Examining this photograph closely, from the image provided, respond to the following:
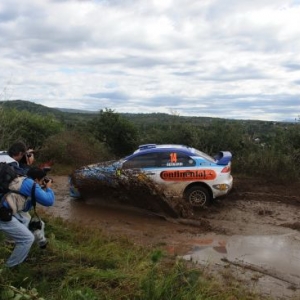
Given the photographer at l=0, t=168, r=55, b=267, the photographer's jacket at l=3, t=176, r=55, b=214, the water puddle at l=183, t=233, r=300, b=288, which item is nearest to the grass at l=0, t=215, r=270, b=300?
the photographer at l=0, t=168, r=55, b=267

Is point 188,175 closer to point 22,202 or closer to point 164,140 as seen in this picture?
point 22,202

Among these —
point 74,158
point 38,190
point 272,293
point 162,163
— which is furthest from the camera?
point 74,158

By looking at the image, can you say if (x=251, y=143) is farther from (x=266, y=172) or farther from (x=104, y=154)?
(x=104, y=154)

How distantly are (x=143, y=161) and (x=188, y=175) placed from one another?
125cm

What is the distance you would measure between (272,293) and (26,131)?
58.8 ft

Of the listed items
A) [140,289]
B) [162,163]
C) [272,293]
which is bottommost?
[272,293]

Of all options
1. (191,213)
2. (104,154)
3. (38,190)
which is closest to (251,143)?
(104,154)

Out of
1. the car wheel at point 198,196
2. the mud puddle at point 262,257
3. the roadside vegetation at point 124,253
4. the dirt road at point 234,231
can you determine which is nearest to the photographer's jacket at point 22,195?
the roadside vegetation at point 124,253

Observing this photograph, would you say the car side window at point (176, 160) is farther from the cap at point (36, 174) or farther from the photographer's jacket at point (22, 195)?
the photographer's jacket at point (22, 195)

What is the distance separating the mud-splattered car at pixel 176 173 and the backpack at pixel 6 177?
598 centimetres

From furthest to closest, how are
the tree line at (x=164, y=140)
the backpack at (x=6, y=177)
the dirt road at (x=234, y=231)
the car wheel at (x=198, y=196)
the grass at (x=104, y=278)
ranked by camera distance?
the tree line at (x=164, y=140) → the car wheel at (x=198, y=196) → the dirt road at (x=234, y=231) → the backpack at (x=6, y=177) → the grass at (x=104, y=278)

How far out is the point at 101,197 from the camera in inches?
452

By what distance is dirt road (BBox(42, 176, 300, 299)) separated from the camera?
6.86m

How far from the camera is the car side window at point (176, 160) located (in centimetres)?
1117
